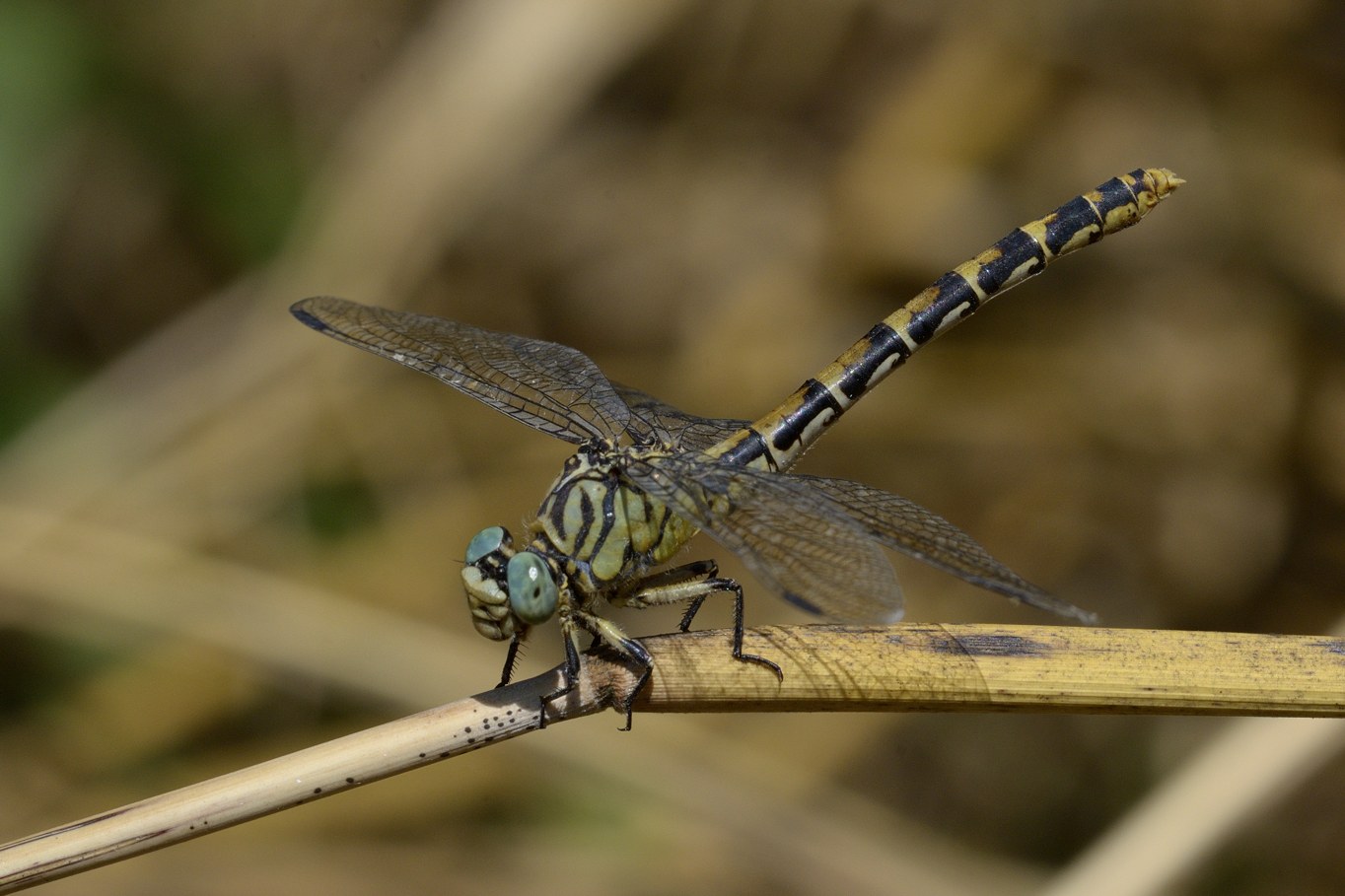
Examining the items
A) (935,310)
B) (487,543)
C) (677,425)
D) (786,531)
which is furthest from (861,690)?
(935,310)

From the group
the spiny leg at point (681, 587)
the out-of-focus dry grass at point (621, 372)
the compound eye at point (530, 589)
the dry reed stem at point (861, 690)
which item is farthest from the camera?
the out-of-focus dry grass at point (621, 372)

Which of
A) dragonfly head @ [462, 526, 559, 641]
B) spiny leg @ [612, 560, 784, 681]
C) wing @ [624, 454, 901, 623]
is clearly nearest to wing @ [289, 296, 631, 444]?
wing @ [624, 454, 901, 623]

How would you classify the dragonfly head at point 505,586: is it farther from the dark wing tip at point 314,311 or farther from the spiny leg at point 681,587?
the dark wing tip at point 314,311

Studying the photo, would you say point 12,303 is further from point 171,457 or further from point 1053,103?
point 1053,103

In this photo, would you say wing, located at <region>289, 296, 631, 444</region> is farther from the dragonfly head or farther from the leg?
the leg

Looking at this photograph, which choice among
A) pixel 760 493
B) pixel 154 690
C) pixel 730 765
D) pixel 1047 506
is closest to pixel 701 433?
pixel 760 493

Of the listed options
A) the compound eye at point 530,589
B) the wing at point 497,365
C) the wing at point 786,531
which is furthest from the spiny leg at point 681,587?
the wing at point 497,365
